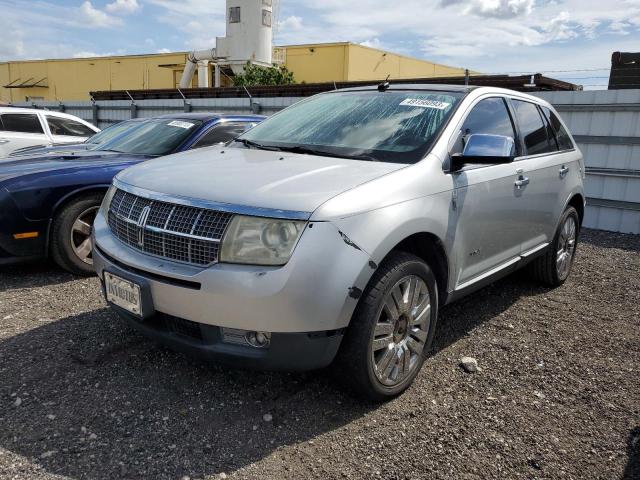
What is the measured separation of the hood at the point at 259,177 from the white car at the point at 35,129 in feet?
23.9

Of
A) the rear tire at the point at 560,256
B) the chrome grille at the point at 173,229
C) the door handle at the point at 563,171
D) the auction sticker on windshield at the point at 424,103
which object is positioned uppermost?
the auction sticker on windshield at the point at 424,103

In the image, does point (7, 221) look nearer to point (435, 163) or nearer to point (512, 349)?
point (435, 163)

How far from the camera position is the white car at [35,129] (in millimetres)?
9500

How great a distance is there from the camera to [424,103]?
11.9ft

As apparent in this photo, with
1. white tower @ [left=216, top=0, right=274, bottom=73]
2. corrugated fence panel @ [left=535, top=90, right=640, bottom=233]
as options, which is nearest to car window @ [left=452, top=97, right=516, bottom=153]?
corrugated fence panel @ [left=535, top=90, right=640, bottom=233]

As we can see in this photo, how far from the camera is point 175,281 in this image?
260cm

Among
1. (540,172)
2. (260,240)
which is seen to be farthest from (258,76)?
(260,240)

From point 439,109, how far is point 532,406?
189 centimetres

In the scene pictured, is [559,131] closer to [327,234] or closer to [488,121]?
[488,121]

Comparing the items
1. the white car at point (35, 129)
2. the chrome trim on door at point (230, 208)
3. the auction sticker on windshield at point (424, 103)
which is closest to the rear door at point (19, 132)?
the white car at point (35, 129)

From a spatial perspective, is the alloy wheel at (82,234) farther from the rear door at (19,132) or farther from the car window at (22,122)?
the car window at (22,122)

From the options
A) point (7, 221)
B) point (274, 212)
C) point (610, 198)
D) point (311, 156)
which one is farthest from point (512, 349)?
point (610, 198)

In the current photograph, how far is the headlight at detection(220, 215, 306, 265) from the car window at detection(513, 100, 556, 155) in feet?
8.47

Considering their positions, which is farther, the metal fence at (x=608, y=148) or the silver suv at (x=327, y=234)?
the metal fence at (x=608, y=148)
